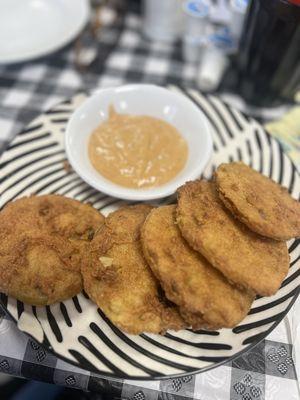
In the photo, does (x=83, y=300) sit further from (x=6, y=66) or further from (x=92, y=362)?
(x=6, y=66)

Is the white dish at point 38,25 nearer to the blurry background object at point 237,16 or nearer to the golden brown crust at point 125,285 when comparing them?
A: the blurry background object at point 237,16

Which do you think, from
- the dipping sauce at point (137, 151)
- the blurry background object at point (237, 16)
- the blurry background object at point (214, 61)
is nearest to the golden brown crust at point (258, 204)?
the dipping sauce at point (137, 151)

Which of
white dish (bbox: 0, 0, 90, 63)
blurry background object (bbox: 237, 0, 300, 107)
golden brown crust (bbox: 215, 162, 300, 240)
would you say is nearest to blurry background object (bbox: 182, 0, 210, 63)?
blurry background object (bbox: 237, 0, 300, 107)

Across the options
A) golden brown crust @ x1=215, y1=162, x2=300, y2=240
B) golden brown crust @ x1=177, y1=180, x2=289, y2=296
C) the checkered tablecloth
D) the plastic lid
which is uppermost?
the plastic lid

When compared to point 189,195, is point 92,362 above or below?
below

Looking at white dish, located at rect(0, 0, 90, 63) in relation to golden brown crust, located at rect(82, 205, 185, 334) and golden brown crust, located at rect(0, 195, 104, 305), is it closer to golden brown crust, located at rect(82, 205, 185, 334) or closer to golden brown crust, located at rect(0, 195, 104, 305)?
golden brown crust, located at rect(0, 195, 104, 305)

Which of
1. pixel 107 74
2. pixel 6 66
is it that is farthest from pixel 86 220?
pixel 6 66
